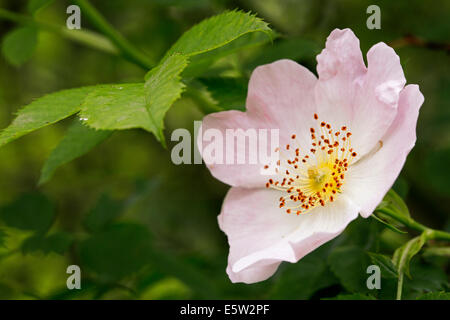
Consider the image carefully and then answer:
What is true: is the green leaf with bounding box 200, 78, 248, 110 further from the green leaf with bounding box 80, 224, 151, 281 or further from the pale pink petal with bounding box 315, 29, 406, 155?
the green leaf with bounding box 80, 224, 151, 281

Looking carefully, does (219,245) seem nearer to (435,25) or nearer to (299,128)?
(435,25)

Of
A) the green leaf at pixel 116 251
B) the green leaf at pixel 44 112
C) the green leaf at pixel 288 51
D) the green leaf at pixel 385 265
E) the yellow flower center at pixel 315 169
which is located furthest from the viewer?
the green leaf at pixel 116 251

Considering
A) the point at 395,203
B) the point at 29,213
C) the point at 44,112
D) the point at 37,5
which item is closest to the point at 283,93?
the point at 395,203

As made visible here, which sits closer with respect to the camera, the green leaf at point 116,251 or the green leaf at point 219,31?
the green leaf at point 219,31

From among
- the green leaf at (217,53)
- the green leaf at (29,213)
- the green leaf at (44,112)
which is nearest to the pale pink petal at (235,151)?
the green leaf at (217,53)

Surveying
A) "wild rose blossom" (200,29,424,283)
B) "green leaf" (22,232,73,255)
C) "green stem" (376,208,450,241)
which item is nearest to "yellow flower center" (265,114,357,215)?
"wild rose blossom" (200,29,424,283)

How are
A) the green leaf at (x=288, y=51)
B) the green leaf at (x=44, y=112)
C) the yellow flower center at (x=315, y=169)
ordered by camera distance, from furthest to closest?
the green leaf at (x=288, y=51), the yellow flower center at (x=315, y=169), the green leaf at (x=44, y=112)

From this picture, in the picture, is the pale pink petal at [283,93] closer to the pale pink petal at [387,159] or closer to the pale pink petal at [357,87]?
the pale pink petal at [357,87]

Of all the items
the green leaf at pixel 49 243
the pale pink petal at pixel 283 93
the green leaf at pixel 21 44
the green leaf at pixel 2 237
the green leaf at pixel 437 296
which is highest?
the green leaf at pixel 21 44

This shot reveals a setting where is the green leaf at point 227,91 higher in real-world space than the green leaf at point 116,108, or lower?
higher
